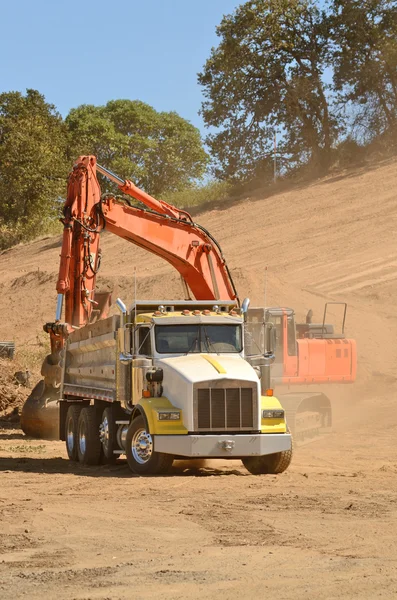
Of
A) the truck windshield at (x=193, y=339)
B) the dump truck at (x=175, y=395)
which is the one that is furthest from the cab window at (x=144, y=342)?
the truck windshield at (x=193, y=339)

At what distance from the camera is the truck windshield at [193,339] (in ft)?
57.1

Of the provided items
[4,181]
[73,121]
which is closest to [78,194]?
[4,181]

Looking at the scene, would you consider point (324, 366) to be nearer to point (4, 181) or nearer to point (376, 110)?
point (376, 110)

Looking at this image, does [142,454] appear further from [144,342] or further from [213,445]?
[144,342]

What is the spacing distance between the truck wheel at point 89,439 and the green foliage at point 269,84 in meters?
42.5

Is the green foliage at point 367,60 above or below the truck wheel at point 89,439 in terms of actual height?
above

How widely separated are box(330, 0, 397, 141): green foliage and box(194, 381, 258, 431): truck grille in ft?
146

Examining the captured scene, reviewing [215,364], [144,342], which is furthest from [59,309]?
[215,364]

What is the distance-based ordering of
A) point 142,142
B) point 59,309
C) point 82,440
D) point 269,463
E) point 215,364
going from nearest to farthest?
point 215,364, point 269,463, point 82,440, point 59,309, point 142,142

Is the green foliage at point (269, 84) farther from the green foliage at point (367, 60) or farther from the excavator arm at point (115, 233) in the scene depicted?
the excavator arm at point (115, 233)

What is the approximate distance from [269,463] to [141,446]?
6.77 feet

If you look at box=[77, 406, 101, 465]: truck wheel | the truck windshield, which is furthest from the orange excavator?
the truck windshield

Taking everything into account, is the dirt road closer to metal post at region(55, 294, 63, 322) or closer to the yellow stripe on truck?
the yellow stripe on truck

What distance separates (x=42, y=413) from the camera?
75.3ft
